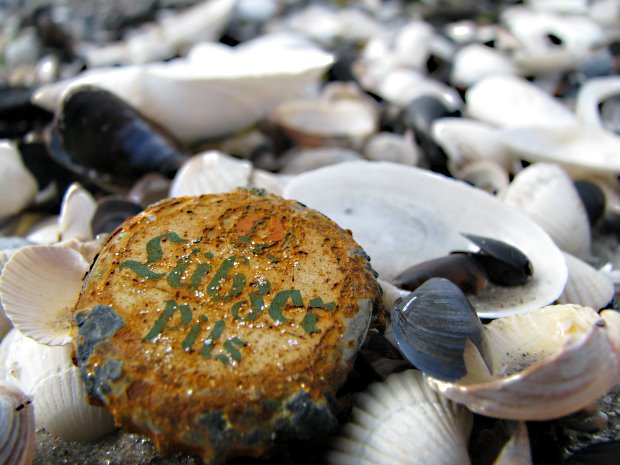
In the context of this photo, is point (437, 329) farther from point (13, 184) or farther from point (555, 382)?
point (13, 184)

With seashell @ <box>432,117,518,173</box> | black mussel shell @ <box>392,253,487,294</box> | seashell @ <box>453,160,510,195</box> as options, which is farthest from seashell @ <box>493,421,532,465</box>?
seashell @ <box>432,117,518,173</box>

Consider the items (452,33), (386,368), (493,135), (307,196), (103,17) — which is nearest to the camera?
(386,368)

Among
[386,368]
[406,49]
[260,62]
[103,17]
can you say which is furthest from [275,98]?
[103,17]

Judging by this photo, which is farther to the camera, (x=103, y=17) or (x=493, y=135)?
(x=103, y=17)

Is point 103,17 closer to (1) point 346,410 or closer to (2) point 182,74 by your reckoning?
(2) point 182,74

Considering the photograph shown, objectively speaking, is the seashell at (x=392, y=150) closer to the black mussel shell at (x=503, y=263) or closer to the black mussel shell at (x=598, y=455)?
the black mussel shell at (x=503, y=263)
